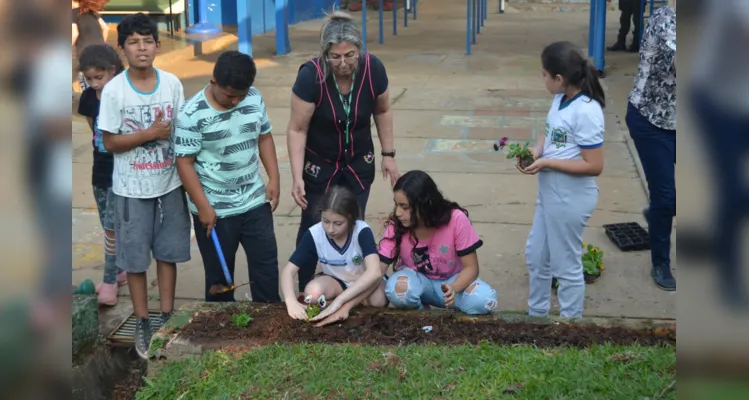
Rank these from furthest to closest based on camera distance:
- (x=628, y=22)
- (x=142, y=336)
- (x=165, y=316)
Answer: (x=628, y=22)
(x=165, y=316)
(x=142, y=336)

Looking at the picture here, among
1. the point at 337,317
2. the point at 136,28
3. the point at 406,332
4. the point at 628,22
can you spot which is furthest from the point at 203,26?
the point at 406,332

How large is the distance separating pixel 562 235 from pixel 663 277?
124cm

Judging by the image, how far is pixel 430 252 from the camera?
431 cm

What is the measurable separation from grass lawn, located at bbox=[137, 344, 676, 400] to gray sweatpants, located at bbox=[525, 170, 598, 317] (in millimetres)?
694

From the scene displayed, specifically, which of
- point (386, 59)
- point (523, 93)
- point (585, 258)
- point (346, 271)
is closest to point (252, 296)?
point (346, 271)

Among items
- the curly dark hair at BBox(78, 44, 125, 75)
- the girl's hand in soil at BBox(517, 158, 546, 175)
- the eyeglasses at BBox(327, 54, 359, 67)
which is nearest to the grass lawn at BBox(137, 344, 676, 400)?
the girl's hand in soil at BBox(517, 158, 546, 175)

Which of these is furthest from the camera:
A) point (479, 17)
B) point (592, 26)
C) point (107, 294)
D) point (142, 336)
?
point (479, 17)

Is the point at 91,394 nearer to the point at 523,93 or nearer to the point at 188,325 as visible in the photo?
the point at 188,325

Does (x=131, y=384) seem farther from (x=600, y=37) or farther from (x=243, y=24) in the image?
(x=600, y=37)

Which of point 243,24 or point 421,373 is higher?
point 243,24

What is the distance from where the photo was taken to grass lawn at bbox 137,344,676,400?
3242mm

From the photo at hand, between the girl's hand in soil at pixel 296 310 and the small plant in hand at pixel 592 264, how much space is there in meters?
2.04

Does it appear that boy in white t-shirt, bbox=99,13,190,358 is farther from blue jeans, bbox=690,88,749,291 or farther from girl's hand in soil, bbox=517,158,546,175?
blue jeans, bbox=690,88,749,291

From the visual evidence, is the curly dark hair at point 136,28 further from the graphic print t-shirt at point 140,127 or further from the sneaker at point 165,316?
the sneaker at point 165,316
